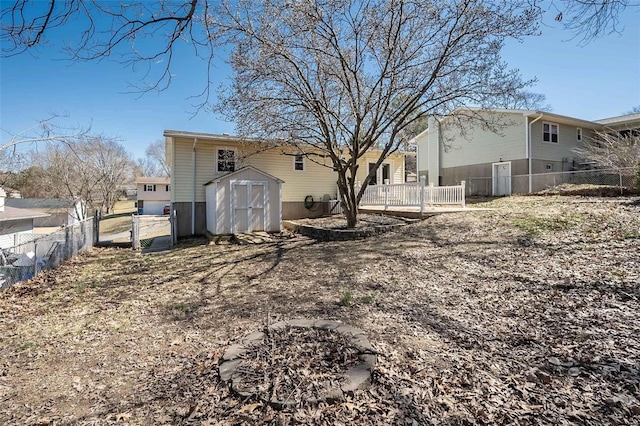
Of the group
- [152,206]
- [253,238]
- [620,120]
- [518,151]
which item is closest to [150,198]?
[152,206]

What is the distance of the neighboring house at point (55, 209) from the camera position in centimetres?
2480

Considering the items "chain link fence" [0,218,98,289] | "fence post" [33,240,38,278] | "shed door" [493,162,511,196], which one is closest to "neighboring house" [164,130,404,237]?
"chain link fence" [0,218,98,289]

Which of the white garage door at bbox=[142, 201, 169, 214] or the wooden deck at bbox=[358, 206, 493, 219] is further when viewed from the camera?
the white garage door at bbox=[142, 201, 169, 214]

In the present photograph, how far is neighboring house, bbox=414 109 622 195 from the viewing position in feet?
57.3

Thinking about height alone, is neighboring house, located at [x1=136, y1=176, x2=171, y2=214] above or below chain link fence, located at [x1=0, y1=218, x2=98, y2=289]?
above

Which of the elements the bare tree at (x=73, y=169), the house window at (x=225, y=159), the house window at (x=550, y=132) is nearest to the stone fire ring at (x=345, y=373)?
the house window at (x=225, y=159)

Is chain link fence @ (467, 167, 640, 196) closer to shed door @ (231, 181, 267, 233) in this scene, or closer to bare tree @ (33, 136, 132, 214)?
shed door @ (231, 181, 267, 233)

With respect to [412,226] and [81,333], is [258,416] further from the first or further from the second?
[412,226]

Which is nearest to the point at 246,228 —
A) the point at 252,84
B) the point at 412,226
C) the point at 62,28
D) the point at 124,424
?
Result: the point at 252,84

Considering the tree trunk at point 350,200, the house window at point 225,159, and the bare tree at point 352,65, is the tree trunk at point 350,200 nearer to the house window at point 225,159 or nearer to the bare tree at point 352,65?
the bare tree at point 352,65

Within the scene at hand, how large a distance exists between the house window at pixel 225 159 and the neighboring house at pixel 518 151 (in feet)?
35.0

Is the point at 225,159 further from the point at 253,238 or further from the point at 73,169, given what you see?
the point at 73,169

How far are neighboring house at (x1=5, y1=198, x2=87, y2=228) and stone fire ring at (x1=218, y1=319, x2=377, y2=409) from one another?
25336 mm

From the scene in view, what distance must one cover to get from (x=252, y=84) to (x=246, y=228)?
17.6ft
